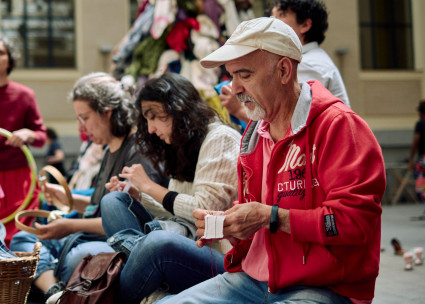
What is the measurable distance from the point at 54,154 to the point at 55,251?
6.77 m

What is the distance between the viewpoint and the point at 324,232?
1.91 meters

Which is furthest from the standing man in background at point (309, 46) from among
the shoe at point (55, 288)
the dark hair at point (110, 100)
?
the shoe at point (55, 288)

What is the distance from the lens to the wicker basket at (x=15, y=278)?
2941 millimetres

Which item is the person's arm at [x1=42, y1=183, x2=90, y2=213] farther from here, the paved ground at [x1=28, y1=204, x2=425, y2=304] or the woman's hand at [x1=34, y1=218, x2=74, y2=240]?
the paved ground at [x1=28, y1=204, x2=425, y2=304]

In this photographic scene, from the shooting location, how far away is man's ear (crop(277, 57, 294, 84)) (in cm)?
213

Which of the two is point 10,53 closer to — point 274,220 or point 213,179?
point 213,179

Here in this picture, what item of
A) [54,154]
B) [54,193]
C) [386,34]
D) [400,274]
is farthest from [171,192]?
[386,34]

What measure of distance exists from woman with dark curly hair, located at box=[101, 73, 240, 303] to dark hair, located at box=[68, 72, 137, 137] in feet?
1.79

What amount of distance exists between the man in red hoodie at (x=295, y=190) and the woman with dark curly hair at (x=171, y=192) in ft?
1.71

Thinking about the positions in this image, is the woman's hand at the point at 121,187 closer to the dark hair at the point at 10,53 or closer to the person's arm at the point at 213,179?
the person's arm at the point at 213,179

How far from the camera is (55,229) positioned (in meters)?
3.73

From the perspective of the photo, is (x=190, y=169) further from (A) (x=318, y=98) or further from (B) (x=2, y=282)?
(A) (x=318, y=98)

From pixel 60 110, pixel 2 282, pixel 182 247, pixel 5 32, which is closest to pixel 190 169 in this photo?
pixel 182 247

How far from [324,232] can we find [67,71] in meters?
11.6
